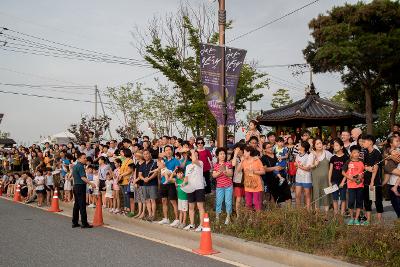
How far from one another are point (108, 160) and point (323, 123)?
10.3 metres

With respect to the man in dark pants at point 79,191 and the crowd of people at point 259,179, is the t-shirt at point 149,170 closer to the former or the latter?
the crowd of people at point 259,179

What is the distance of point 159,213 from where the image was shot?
37.7ft

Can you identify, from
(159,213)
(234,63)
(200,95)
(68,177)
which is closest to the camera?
(234,63)

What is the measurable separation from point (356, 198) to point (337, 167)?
2.70 ft

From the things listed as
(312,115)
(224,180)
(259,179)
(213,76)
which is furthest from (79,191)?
(312,115)

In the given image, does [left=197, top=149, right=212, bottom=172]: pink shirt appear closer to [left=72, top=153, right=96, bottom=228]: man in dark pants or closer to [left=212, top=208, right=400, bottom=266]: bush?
[left=212, top=208, right=400, bottom=266]: bush

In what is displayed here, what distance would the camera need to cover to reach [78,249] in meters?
7.83

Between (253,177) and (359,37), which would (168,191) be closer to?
(253,177)

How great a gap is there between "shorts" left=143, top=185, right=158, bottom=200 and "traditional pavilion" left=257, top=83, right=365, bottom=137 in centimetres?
977

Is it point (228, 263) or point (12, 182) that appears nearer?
point (228, 263)

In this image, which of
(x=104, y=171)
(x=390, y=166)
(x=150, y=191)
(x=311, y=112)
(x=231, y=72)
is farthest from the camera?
(x=311, y=112)

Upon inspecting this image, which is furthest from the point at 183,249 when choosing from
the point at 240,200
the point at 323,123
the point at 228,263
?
the point at 323,123

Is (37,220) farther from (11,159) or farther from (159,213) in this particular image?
(11,159)

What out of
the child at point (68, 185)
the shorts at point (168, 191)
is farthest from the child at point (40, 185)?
the shorts at point (168, 191)
